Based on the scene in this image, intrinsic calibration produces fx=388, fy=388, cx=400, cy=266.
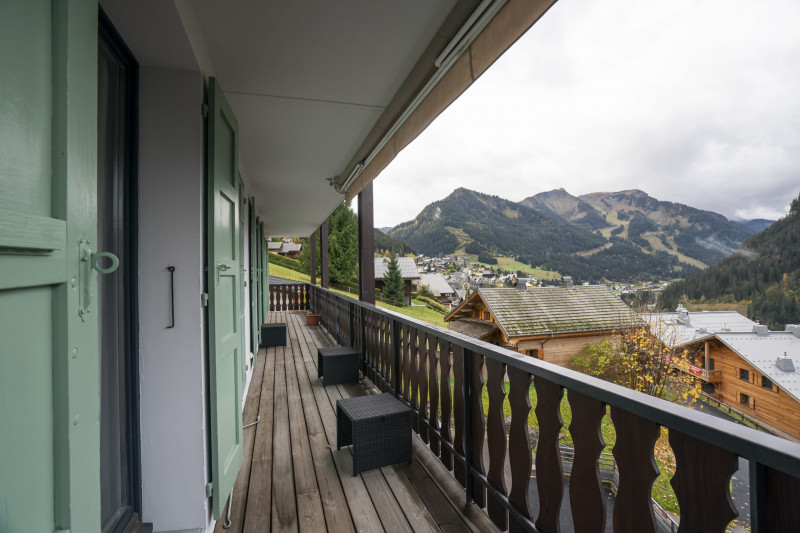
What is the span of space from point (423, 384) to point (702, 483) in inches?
71.5

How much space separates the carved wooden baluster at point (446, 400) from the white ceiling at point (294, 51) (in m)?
1.61

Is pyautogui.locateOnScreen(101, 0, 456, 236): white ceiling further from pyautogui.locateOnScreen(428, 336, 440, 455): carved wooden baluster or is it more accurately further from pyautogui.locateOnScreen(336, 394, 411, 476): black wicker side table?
pyautogui.locateOnScreen(336, 394, 411, 476): black wicker side table

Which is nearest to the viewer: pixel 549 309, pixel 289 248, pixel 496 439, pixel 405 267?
pixel 496 439

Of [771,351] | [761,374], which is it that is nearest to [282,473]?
[771,351]

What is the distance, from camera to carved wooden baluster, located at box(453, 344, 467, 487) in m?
2.07

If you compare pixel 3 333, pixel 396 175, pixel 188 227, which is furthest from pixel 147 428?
pixel 396 175

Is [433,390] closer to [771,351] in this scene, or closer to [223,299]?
[223,299]

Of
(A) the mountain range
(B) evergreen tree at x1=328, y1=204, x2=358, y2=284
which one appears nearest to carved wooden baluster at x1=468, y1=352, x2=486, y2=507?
(A) the mountain range

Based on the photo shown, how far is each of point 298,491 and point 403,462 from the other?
633 millimetres

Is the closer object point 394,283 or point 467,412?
point 467,412

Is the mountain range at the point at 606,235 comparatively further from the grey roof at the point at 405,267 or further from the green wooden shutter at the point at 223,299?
the green wooden shutter at the point at 223,299

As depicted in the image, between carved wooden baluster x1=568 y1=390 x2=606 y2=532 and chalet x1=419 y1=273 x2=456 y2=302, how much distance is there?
12440 millimetres

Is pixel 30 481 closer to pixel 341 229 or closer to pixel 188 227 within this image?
pixel 188 227

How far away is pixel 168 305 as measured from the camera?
5.49ft
